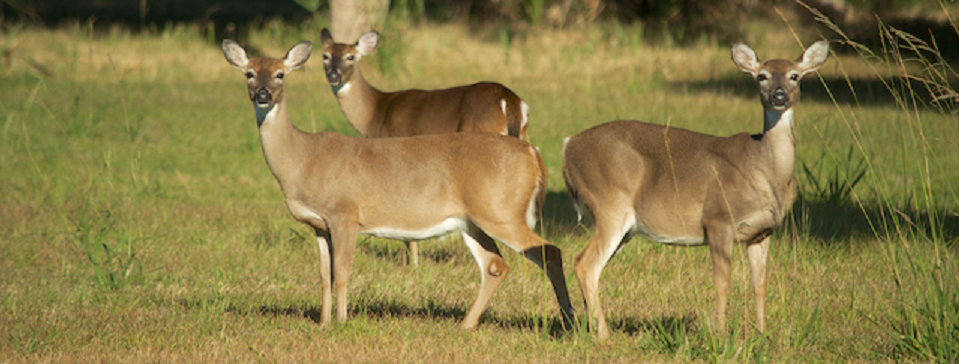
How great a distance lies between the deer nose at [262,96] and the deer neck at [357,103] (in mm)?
2573

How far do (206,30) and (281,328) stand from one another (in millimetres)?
17804

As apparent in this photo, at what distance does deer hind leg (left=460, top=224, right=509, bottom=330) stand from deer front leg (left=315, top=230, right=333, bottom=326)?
734 millimetres

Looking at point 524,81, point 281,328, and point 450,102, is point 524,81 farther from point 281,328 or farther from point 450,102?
point 281,328

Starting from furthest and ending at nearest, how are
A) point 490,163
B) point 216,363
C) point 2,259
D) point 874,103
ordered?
1. point 874,103
2. point 2,259
3. point 490,163
4. point 216,363

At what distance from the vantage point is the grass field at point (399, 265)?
4625 mm

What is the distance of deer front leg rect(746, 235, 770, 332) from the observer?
4895 millimetres

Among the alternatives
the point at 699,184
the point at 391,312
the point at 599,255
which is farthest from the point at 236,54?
the point at 699,184

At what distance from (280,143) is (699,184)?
2.26 meters

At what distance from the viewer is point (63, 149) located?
10930 millimetres

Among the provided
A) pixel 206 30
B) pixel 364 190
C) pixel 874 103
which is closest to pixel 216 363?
pixel 364 190

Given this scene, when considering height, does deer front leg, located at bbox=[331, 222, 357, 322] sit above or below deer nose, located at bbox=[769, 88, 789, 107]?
below

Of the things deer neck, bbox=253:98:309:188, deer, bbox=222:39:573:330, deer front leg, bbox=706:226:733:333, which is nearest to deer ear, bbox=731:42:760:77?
deer front leg, bbox=706:226:733:333

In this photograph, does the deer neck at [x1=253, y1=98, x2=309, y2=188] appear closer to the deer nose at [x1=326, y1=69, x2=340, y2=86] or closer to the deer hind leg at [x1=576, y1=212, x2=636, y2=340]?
the deer hind leg at [x1=576, y1=212, x2=636, y2=340]

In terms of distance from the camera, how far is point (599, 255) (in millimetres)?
4938
